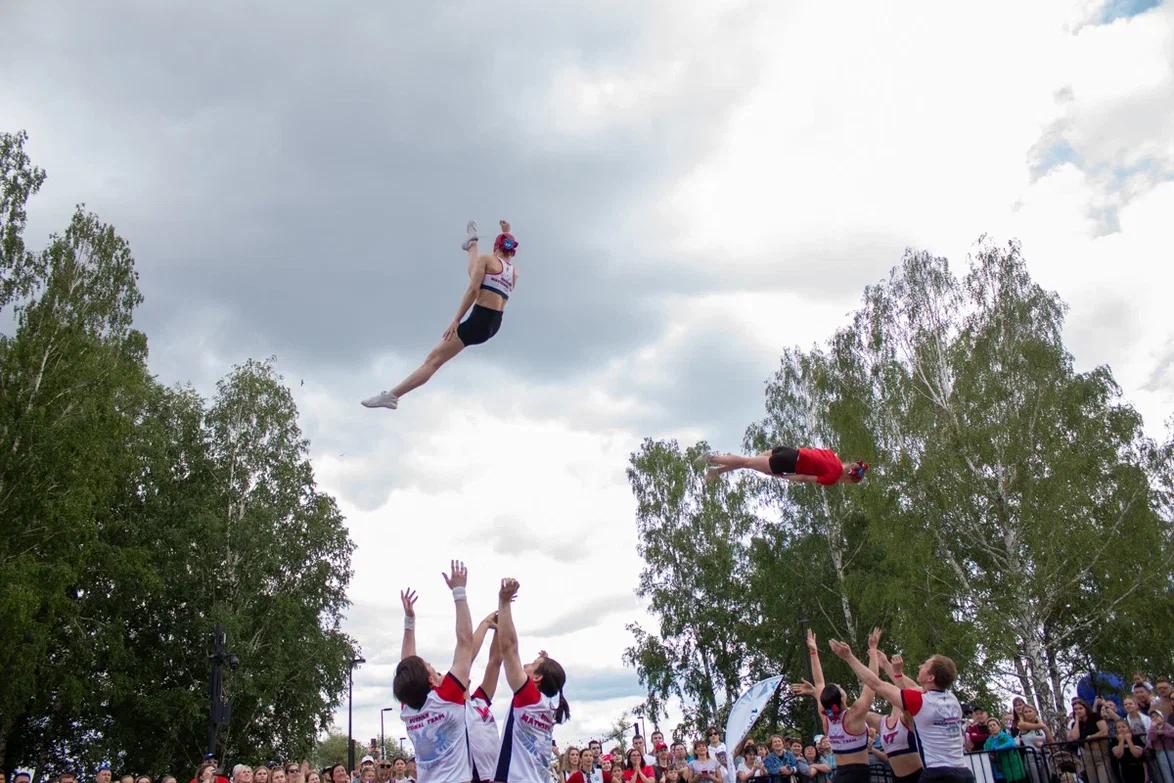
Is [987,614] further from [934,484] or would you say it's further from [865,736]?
[865,736]

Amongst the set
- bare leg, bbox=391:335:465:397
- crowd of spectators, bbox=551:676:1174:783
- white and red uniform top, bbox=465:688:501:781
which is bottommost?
crowd of spectators, bbox=551:676:1174:783

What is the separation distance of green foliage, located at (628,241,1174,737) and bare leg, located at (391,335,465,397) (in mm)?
20204

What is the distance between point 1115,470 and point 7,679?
2829 cm

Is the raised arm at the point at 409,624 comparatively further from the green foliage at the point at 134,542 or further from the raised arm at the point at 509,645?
the green foliage at the point at 134,542

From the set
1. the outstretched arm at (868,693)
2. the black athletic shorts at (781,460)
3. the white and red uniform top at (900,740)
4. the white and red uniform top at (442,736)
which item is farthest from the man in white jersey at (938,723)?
the white and red uniform top at (442,736)

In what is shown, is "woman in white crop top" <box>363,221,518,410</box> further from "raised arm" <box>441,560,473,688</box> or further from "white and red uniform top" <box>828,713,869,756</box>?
"white and red uniform top" <box>828,713,869,756</box>

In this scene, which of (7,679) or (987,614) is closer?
(7,679)

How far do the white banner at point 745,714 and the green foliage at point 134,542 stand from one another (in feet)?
51.3

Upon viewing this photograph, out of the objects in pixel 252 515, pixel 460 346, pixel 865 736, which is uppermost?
pixel 252 515

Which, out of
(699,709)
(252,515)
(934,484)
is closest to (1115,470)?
(934,484)

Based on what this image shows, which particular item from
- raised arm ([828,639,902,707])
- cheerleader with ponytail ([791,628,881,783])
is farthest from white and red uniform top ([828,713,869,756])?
raised arm ([828,639,902,707])

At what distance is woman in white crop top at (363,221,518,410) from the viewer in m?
8.48

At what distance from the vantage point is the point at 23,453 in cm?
2219

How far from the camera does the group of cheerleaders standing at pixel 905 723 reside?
6.86m
